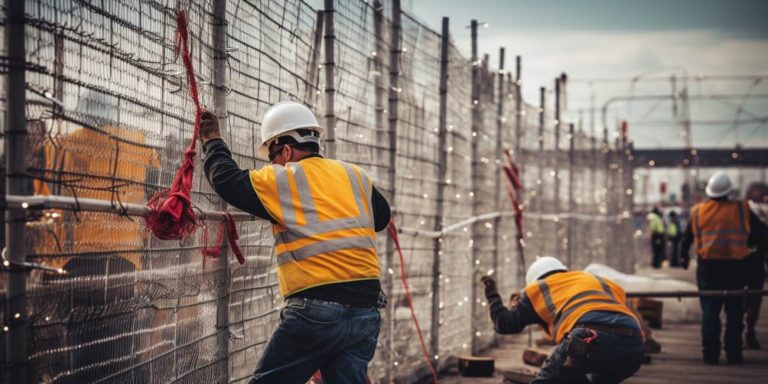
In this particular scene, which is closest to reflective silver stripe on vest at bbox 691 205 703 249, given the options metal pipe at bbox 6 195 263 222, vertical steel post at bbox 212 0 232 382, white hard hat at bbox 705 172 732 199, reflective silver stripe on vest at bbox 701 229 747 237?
reflective silver stripe on vest at bbox 701 229 747 237

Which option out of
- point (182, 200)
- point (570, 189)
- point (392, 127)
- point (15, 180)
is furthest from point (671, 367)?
point (15, 180)

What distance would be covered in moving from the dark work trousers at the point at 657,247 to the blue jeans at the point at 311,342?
3285cm

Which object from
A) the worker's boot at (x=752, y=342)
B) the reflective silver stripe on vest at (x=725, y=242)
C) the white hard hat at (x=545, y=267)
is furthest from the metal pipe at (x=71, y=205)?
the worker's boot at (x=752, y=342)

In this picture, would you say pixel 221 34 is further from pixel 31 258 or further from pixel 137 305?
pixel 31 258

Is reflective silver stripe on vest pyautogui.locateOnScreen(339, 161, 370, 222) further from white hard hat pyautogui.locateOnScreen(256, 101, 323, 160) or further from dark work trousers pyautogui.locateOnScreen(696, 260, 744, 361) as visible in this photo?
dark work trousers pyautogui.locateOnScreen(696, 260, 744, 361)

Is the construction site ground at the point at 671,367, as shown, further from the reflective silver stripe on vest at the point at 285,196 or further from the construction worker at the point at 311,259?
the reflective silver stripe on vest at the point at 285,196

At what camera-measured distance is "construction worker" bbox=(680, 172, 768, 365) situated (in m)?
11.4

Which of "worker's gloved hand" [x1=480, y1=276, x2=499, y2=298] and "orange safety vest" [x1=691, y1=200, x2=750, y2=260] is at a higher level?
"orange safety vest" [x1=691, y1=200, x2=750, y2=260]

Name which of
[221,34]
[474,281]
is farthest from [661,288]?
[221,34]

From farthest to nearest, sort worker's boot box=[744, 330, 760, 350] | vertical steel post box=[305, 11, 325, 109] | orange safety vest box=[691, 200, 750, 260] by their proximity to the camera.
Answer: worker's boot box=[744, 330, 760, 350] → orange safety vest box=[691, 200, 750, 260] → vertical steel post box=[305, 11, 325, 109]

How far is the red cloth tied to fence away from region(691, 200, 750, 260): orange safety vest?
7559mm

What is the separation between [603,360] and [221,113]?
325cm

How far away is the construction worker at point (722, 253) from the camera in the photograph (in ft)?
37.3

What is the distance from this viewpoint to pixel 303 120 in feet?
16.7
